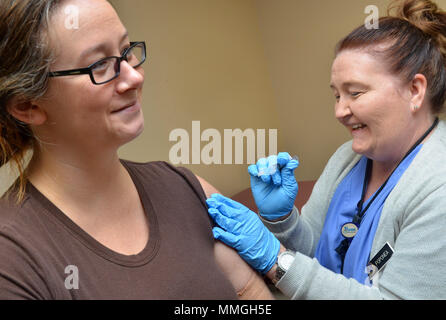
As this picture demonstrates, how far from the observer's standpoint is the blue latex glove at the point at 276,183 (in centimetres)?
178

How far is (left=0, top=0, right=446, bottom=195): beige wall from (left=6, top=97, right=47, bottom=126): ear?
130 cm

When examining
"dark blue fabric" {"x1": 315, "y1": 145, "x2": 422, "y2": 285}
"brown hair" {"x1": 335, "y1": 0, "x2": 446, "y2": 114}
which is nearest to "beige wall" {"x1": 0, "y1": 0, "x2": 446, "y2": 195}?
"brown hair" {"x1": 335, "y1": 0, "x2": 446, "y2": 114}

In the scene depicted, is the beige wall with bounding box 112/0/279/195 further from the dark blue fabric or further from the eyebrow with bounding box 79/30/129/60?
the eyebrow with bounding box 79/30/129/60

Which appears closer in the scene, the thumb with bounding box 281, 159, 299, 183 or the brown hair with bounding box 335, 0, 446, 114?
the brown hair with bounding box 335, 0, 446, 114

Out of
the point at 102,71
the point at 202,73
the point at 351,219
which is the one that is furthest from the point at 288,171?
the point at 202,73

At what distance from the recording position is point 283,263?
155 centimetres

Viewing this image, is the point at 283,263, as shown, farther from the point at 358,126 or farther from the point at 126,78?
the point at 126,78

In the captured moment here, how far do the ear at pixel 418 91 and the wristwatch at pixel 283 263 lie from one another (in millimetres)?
619

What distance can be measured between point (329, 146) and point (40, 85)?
250cm

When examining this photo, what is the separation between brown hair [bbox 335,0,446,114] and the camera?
1.57 metres

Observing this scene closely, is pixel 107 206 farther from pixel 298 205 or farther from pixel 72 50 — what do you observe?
pixel 298 205

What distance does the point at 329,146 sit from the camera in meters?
3.33

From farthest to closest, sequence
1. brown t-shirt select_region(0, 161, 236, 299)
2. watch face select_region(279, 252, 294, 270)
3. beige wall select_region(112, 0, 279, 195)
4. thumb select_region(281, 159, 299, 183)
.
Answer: beige wall select_region(112, 0, 279, 195)
thumb select_region(281, 159, 299, 183)
watch face select_region(279, 252, 294, 270)
brown t-shirt select_region(0, 161, 236, 299)

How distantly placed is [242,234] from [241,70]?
190cm
